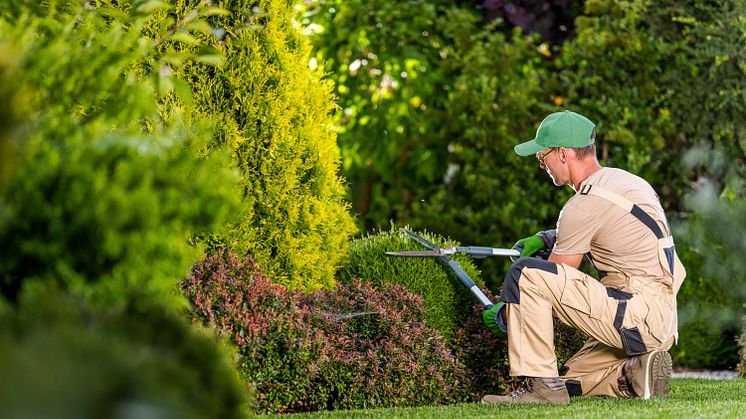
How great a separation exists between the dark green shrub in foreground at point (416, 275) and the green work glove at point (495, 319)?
34 centimetres

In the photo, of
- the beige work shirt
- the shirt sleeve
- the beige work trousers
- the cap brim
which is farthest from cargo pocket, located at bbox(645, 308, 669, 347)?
the cap brim

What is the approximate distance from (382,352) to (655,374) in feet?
4.78

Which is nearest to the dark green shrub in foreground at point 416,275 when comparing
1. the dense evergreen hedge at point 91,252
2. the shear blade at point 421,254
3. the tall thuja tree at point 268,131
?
the shear blade at point 421,254

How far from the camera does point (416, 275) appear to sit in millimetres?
5707

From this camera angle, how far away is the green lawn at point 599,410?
4.26 m

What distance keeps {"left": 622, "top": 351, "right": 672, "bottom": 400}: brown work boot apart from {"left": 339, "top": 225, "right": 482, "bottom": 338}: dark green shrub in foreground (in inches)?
44.9

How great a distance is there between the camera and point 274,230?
532 centimetres

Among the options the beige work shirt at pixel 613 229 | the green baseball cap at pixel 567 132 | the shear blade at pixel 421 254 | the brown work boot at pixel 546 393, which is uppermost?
the green baseball cap at pixel 567 132

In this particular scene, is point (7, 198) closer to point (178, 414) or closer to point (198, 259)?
point (178, 414)

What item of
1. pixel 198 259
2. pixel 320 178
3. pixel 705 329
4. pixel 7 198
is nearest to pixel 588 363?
pixel 320 178

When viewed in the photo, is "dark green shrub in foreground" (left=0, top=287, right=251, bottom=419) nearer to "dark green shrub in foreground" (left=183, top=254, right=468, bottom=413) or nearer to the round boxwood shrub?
"dark green shrub in foreground" (left=183, top=254, right=468, bottom=413)

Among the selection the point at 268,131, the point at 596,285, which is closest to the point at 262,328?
the point at 268,131

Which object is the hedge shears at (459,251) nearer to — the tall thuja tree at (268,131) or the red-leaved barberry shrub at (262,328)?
the tall thuja tree at (268,131)

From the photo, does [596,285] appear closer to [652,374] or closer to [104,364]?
[652,374]
